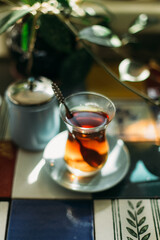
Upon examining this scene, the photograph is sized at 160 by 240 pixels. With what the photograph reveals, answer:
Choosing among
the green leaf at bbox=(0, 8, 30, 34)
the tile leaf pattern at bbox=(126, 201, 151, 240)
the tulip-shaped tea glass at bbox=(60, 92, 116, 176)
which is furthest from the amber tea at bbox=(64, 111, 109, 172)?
the green leaf at bbox=(0, 8, 30, 34)

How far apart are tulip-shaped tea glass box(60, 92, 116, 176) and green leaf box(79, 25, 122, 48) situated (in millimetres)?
150

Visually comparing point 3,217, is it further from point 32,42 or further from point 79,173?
point 32,42

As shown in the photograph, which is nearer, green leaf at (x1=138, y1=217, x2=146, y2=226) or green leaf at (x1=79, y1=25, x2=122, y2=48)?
green leaf at (x1=138, y1=217, x2=146, y2=226)

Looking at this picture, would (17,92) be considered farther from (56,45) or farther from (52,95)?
(56,45)

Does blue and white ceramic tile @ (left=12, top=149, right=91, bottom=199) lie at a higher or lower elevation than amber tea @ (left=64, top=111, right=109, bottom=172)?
lower

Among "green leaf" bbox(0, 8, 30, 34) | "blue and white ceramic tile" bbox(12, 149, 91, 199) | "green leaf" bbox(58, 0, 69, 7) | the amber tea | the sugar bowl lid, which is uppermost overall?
"green leaf" bbox(58, 0, 69, 7)

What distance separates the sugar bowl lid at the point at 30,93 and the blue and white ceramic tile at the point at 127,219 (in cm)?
28

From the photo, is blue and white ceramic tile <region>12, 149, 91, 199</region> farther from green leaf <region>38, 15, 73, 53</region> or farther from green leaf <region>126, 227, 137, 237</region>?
green leaf <region>38, 15, 73, 53</region>

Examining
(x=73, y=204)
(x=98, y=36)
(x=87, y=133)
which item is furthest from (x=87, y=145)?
(x=98, y=36)

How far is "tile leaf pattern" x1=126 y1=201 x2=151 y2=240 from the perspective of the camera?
25.4 inches

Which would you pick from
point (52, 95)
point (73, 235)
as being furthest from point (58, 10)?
point (73, 235)

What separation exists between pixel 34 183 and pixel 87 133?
0.20m

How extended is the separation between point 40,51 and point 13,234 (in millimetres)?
555

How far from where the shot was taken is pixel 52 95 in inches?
29.8
